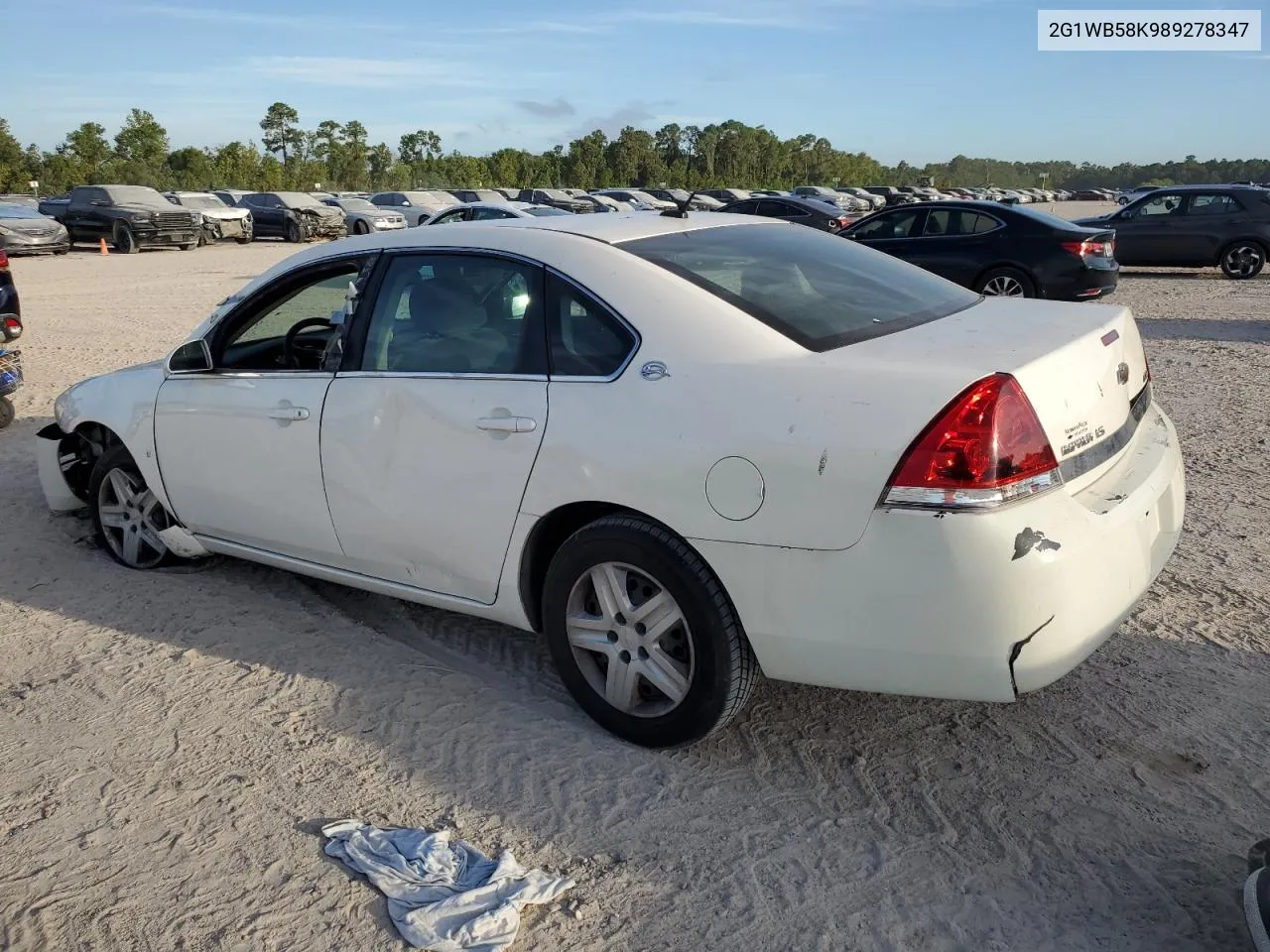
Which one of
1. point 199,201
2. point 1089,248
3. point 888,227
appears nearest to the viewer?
point 1089,248

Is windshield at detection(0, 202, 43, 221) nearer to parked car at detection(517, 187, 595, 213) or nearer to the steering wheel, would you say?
parked car at detection(517, 187, 595, 213)

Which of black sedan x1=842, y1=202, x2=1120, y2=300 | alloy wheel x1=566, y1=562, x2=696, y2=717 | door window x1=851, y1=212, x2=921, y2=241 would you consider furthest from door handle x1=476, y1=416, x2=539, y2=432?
door window x1=851, y1=212, x2=921, y2=241

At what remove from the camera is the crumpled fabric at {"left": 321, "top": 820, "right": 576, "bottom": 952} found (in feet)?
8.35

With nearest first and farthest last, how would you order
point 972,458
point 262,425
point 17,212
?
point 972,458
point 262,425
point 17,212

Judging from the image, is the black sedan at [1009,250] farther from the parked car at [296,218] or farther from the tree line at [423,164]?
the tree line at [423,164]

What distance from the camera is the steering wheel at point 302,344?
4.48 m

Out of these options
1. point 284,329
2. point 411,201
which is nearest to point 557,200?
point 411,201

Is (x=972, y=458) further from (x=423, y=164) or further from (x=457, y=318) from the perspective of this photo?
(x=423, y=164)

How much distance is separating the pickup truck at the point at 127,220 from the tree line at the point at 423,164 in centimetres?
3254

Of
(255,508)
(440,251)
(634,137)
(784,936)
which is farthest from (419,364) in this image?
(634,137)

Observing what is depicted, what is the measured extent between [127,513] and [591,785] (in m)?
2.96

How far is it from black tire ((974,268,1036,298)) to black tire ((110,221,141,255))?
23.4 metres

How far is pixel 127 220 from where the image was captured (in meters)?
28.4

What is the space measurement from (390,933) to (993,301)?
115 inches
